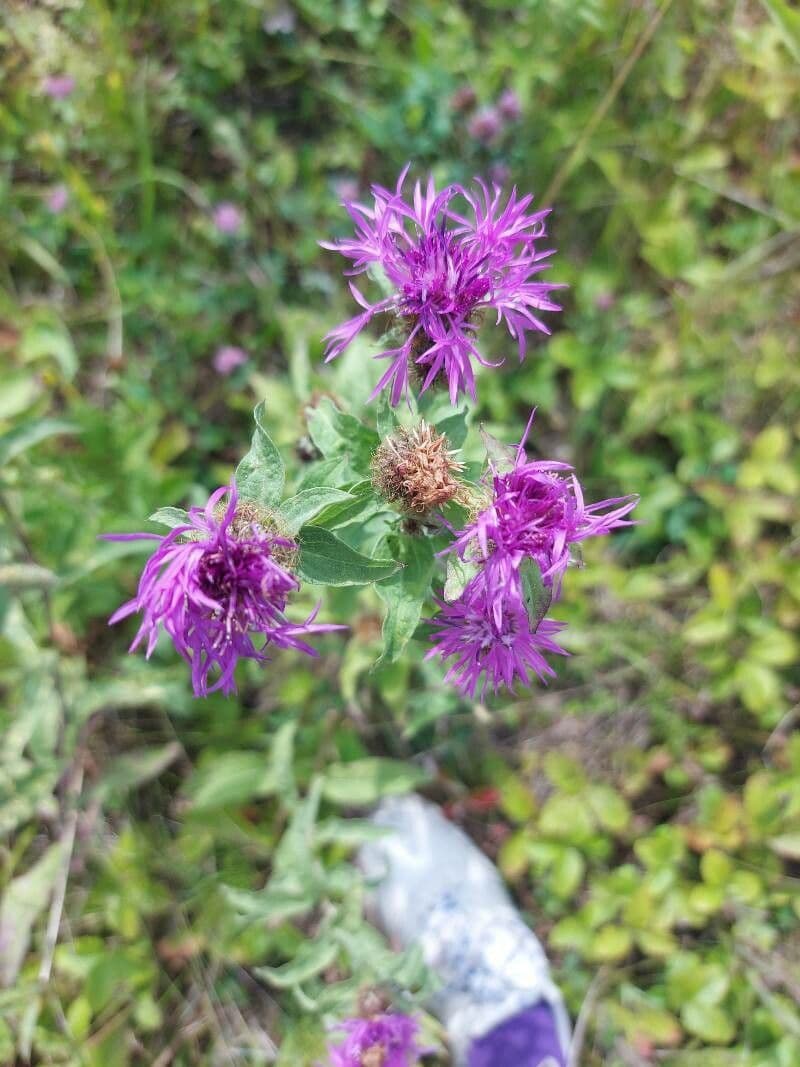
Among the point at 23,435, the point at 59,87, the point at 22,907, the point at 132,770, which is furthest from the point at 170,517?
the point at 59,87

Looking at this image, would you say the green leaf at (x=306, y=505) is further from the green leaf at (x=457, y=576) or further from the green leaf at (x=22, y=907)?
the green leaf at (x=22, y=907)

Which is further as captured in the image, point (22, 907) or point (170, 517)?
point (22, 907)

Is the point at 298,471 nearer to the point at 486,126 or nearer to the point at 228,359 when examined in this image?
the point at 228,359

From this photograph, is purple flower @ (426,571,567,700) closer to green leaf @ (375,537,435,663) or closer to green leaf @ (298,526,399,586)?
green leaf @ (375,537,435,663)

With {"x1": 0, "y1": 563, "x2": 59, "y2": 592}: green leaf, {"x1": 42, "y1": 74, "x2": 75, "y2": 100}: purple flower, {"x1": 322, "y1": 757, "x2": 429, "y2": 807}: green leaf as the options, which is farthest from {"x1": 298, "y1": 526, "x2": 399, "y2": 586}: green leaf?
{"x1": 42, "y1": 74, "x2": 75, "y2": 100}: purple flower

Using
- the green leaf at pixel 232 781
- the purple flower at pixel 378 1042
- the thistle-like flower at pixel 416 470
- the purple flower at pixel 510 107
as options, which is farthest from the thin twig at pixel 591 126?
the purple flower at pixel 378 1042

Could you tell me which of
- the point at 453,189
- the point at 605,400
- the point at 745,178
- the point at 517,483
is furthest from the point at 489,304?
the point at 745,178
